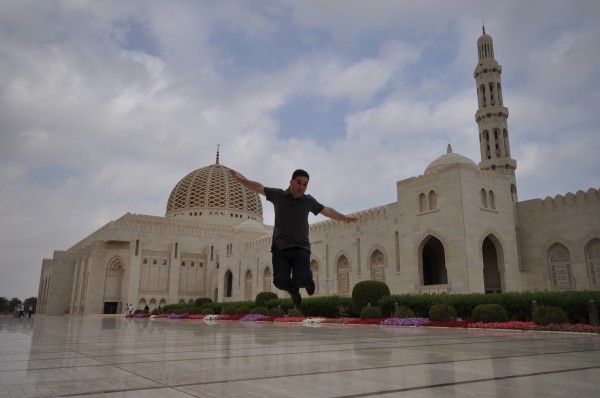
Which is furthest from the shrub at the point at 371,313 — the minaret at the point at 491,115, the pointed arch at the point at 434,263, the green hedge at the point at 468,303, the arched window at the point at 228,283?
the arched window at the point at 228,283

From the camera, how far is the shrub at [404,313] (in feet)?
53.2

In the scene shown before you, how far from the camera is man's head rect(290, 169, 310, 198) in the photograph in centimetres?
507

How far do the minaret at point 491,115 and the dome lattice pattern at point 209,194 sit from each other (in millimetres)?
31144

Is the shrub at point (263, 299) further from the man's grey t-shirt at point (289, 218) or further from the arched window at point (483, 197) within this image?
the man's grey t-shirt at point (289, 218)

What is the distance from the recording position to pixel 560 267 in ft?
70.5

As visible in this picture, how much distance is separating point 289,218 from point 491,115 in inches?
1050

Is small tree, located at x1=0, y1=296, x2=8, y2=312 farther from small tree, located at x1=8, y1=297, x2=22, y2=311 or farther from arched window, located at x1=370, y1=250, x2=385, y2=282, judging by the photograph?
arched window, located at x1=370, y1=250, x2=385, y2=282

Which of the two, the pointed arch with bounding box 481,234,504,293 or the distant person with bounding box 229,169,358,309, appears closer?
the distant person with bounding box 229,169,358,309

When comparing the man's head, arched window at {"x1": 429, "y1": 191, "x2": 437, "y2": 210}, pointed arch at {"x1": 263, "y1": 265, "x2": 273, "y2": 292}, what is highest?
arched window at {"x1": 429, "y1": 191, "x2": 437, "y2": 210}

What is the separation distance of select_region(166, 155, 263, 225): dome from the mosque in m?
3.51

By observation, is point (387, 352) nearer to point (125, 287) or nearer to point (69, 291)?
point (125, 287)

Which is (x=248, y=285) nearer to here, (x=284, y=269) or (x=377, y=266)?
(x=377, y=266)

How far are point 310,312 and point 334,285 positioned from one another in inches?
274

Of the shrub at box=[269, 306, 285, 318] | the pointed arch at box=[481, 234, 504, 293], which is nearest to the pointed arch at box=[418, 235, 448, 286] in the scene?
the pointed arch at box=[481, 234, 504, 293]
